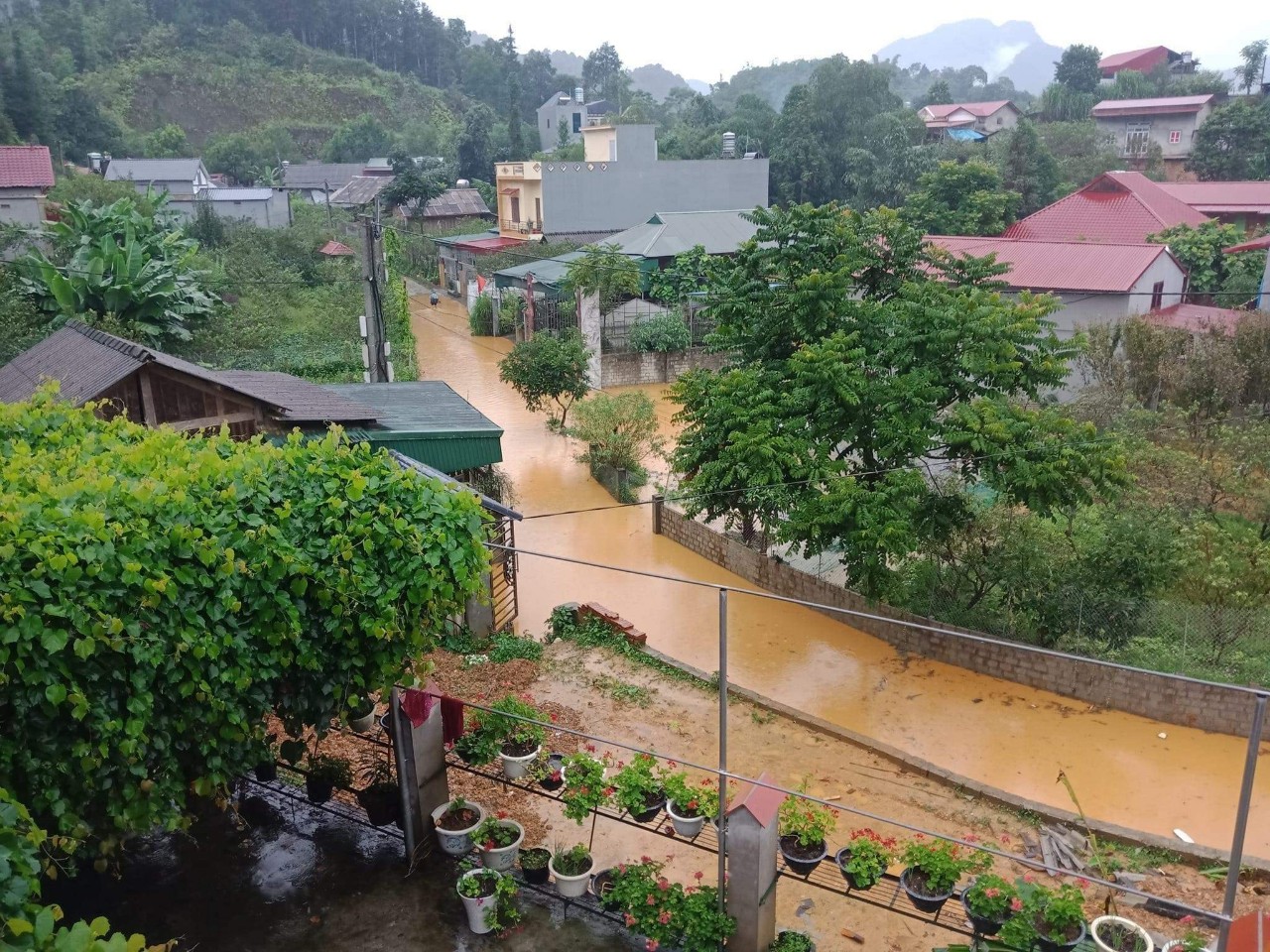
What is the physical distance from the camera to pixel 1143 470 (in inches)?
591

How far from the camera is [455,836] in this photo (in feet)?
21.4

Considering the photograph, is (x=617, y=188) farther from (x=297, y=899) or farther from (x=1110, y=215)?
(x=297, y=899)

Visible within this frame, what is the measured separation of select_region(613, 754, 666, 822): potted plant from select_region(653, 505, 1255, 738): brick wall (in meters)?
2.82

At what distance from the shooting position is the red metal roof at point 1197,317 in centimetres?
2026

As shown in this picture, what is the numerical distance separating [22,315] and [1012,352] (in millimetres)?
19105

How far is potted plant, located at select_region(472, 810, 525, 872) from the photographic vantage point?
633 cm

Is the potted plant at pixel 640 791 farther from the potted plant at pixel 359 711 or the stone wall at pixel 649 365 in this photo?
the stone wall at pixel 649 365

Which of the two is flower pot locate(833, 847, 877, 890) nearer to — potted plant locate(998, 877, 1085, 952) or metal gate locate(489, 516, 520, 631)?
potted plant locate(998, 877, 1085, 952)

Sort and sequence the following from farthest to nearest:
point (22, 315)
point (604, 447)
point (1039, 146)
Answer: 1. point (1039, 146)
2. point (22, 315)
3. point (604, 447)

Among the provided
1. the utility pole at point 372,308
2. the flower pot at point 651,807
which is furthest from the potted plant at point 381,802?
the utility pole at point 372,308

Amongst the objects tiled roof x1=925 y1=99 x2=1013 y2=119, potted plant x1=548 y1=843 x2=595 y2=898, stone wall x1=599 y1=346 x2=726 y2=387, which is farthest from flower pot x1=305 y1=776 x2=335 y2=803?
tiled roof x1=925 y1=99 x2=1013 y2=119

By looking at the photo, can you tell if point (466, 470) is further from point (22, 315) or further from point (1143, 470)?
point (22, 315)

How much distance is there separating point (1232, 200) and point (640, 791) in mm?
41045

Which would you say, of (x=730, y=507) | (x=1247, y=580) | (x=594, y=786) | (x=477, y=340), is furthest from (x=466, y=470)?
(x=477, y=340)
